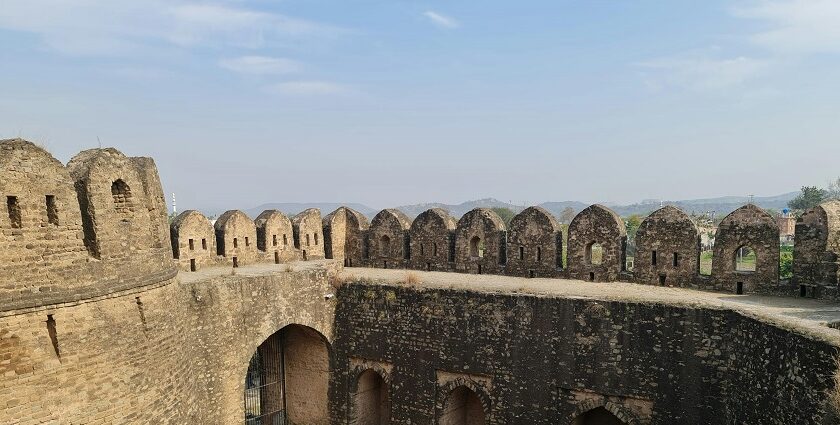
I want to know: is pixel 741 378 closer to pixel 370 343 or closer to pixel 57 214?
pixel 370 343

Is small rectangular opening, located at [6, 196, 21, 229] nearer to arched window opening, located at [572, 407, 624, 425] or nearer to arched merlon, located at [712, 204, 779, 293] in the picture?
arched window opening, located at [572, 407, 624, 425]

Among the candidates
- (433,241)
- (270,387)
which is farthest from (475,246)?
(270,387)

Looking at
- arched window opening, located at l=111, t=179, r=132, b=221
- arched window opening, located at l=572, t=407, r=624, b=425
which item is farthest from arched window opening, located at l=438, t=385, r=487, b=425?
arched window opening, located at l=111, t=179, r=132, b=221

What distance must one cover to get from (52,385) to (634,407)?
7.91 m

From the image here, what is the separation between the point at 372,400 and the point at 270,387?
92.4 inches

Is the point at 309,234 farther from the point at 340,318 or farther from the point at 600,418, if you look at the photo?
the point at 600,418

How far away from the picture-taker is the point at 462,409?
11.7 m

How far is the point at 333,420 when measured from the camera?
478 inches

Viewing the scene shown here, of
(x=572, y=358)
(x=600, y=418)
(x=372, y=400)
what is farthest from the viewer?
(x=372, y=400)

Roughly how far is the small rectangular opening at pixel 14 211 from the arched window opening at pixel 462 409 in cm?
757

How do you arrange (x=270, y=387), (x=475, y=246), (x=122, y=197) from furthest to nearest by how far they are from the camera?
1. (x=270, y=387)
2. (x=475, y=246)
3. (x=122, y=197)

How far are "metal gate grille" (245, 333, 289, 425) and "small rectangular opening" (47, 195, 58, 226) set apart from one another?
273 inches

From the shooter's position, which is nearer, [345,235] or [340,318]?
[340,318]

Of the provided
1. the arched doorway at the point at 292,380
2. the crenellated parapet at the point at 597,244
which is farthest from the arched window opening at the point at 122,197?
the crenellated parapet at the point at 597,244
